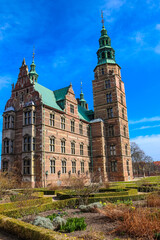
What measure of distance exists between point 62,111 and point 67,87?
5.27 meters

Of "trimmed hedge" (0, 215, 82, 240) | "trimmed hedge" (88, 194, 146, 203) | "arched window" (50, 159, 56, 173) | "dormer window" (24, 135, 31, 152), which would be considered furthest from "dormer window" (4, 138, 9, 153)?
"trimmed hedge" (0, 215, 82, 240)

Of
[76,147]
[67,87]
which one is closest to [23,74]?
[67,87]

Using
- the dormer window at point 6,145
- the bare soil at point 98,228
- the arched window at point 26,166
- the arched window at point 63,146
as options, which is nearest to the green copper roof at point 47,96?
the arched window at point 63,146

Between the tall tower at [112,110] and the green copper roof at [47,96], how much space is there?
34.6 ft

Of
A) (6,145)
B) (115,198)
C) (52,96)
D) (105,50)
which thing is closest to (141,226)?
(115,198)

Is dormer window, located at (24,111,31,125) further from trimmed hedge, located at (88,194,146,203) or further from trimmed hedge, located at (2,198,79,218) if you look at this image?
trimmed hedge, located at (88,194,146,203)

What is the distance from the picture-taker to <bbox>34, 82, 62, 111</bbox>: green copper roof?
93.6 ft

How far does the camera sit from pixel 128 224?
6.95m

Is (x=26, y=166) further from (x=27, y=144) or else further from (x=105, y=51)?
(x=105, y=51)

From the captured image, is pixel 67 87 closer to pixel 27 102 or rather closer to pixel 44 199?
pixel 27 102

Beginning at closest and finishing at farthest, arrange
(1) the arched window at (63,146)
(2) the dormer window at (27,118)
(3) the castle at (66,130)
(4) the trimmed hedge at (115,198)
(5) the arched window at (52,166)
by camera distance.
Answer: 1. (4) the trimmed hedge at (115,198)
2. (3) the castle at (66,130)
3. (5) the arched window at (52,166)
4. (2) the dormer window at (27,118)
5. (1) the arched window at (63,146)

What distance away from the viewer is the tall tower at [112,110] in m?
35.1

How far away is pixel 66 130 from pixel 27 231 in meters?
23.8

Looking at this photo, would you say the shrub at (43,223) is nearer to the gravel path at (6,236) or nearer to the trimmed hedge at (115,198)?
the gravel path at (6,236)
